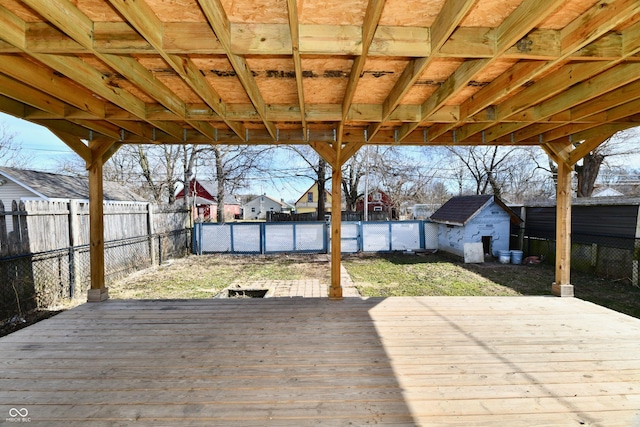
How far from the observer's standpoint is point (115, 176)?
1909 cm

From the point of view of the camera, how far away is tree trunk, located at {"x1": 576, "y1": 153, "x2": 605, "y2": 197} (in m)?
11.9

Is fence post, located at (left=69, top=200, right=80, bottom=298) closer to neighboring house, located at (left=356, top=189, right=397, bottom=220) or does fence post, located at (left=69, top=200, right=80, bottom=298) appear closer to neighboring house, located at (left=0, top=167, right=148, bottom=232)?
neighboring house, located at (left=0, top=167, right=148, bottom=232)

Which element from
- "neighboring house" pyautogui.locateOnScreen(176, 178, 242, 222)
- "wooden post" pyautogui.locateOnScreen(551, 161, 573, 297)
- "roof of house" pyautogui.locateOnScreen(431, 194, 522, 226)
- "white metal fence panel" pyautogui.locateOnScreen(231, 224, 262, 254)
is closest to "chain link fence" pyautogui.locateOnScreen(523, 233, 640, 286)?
"roof of house" pyautogui.locateOnScreen(431, 194, 522, 226)

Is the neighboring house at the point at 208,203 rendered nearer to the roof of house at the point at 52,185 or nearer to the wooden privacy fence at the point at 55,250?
the roof of house at the point at 52,185

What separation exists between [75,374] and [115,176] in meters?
20.6

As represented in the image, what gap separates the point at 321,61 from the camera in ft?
8.01

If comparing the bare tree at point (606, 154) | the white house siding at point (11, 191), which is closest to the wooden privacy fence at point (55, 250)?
the white house siding at point (11, 191)

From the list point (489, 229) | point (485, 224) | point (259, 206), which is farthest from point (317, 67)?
point (259, 206)

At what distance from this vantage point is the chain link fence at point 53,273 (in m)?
4.37

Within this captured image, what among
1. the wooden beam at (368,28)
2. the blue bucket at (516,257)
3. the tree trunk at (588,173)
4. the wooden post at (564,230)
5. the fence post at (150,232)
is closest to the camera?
the wooden beam at (368,28)

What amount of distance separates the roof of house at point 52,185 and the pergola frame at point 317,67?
5.94 meters

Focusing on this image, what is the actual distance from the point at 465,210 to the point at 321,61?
933cm

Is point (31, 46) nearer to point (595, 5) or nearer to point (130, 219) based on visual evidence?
point (595, 5)

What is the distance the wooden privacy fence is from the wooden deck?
1.56 m
